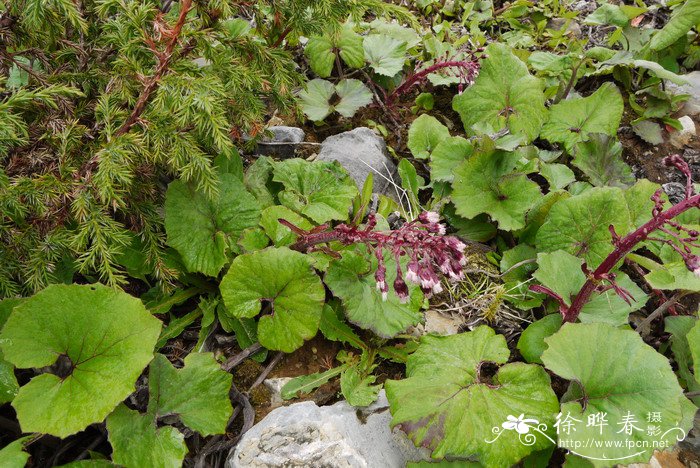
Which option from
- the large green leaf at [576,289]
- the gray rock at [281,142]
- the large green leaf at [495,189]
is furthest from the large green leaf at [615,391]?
the gray rock at [281,142]

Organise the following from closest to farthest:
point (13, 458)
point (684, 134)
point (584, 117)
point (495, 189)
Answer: point (13, 458), point (495, 189), point (584, 117), point (684, 134)

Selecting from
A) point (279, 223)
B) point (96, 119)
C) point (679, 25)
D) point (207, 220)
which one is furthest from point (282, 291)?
point (679, 25)

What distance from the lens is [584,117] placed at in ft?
10.6

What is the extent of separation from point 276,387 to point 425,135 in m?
1.69

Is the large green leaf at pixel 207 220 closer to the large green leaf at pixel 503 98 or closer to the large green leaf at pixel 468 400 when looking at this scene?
the large green leaf at pixel 468 400

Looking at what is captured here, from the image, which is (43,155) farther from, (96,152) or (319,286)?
(319,286)

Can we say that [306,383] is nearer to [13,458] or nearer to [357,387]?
[357,387]

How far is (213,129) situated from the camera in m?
1.98

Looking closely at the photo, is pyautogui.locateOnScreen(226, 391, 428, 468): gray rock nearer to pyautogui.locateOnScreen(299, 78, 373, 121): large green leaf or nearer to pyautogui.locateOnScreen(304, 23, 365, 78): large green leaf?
pyautogui.locateOnScreen(299, 78, 373, 121): large green leaf

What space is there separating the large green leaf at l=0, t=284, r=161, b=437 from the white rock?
130 inches

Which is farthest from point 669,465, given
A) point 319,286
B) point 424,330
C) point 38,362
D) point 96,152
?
point 96,152

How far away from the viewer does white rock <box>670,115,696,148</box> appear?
3.44 metres

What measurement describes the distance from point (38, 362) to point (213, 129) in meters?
0.99

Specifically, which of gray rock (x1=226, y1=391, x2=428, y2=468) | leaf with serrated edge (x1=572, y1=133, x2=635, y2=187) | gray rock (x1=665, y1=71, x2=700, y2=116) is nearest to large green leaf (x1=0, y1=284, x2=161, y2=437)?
gray rock (x1=226, y1=391, x2=428, y2=468)
